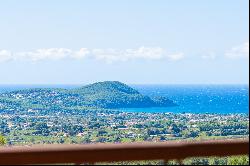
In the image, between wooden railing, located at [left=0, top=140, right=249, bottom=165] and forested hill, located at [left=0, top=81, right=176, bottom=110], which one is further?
forested hill, located at [left=0, top=81, right=176, bottom=110]

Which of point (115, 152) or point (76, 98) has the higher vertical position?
point (115, 152)

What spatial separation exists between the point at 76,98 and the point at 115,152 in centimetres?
10713

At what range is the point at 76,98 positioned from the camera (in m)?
110

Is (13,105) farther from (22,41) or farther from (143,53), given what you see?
(22,41)

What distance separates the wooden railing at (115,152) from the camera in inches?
111

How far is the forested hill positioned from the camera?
10362 centimetres

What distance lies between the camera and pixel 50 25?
138 m

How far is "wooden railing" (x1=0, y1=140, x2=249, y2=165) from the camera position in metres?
2.82

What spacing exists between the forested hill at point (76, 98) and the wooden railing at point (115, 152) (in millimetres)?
98004

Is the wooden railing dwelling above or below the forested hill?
above

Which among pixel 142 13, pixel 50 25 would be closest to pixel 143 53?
pixel 142 13

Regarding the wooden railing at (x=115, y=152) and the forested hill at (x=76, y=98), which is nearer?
the wooden railing at (x=115, y=152)

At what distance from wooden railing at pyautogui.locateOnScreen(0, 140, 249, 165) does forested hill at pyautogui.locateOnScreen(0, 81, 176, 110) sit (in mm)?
98004

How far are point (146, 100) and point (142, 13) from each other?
61.8ft
